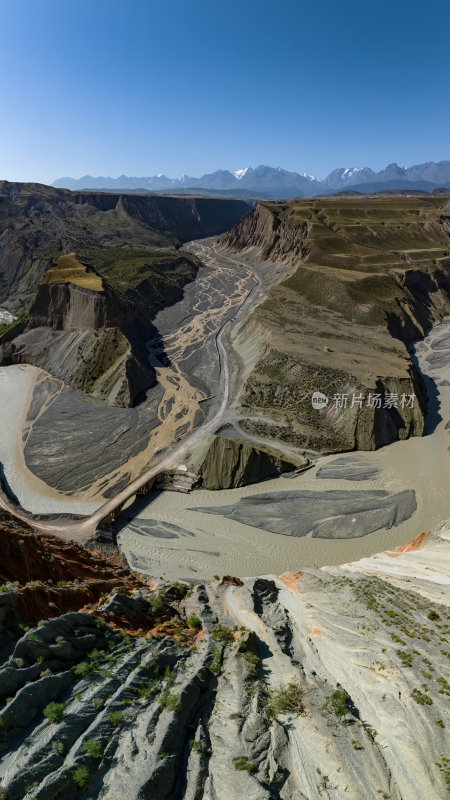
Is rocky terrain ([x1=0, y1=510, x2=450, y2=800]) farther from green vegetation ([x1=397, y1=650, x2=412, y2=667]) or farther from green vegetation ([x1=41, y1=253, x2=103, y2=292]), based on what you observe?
green vegetation ([x1=41, y1=253, x2=103, y2=292])

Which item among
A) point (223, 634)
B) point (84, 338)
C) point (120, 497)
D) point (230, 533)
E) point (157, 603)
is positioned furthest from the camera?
point (84, 338)

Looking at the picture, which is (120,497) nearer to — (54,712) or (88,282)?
(54,712)

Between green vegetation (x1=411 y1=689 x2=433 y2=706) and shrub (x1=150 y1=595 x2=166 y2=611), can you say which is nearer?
green vegetation (x1=411 y1=689 x2=433 y2=706)

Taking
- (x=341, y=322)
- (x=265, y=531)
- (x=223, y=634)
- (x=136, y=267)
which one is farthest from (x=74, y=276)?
(x=223, y=634)

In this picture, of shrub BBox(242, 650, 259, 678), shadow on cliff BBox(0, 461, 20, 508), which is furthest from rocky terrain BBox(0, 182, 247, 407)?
shrub BBox(242, 650, 259, 678)

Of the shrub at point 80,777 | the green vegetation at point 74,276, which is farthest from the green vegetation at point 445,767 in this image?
the green vegetation at point 74,276

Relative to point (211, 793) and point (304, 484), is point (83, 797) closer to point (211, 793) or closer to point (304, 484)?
point (211, 793)

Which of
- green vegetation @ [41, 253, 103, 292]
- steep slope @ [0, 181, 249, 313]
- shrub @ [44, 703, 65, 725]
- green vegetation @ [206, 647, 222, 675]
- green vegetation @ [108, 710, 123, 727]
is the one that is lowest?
green vegetation @ [206, 647, 222, 675]
